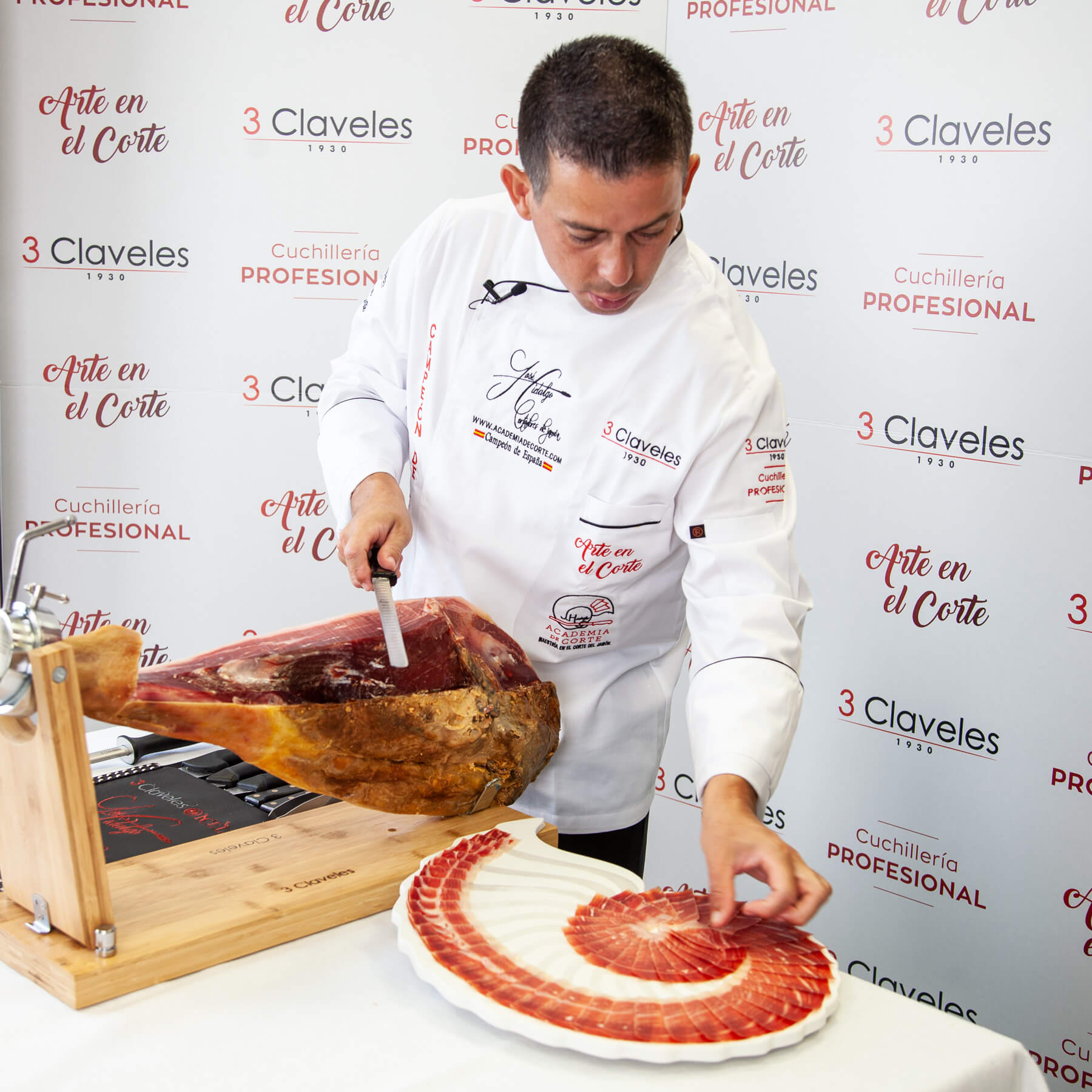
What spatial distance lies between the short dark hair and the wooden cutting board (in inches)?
34.9

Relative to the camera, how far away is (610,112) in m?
1.36

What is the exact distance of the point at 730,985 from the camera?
116cm

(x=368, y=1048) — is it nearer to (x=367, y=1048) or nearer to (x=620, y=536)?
(x=367, y=1048)

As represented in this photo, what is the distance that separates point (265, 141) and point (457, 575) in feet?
5.88

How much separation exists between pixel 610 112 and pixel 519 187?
0.26 meters

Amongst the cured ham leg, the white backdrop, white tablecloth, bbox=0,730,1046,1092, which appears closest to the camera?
white tablecloth, bbox=0,730,1046,1092

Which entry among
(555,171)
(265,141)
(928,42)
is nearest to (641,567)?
(555,171)

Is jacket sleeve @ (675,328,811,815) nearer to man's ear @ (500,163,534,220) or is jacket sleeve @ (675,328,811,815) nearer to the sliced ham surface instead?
the sliced ham surface

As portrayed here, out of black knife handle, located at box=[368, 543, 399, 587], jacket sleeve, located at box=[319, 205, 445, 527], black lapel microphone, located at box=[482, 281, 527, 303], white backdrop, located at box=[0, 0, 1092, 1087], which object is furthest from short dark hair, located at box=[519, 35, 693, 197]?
white backdrop, located at box=[0, 0, 1092, 1087]

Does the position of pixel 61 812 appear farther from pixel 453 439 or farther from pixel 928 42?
pixel 928 42

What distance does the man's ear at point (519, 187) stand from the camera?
1571 mm

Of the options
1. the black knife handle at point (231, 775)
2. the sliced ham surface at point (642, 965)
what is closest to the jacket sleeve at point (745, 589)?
the sliced ham surface at point (642, 965)

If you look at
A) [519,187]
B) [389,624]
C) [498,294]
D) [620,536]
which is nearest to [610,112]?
[519,187]

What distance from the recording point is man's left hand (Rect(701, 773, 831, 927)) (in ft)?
3.98
